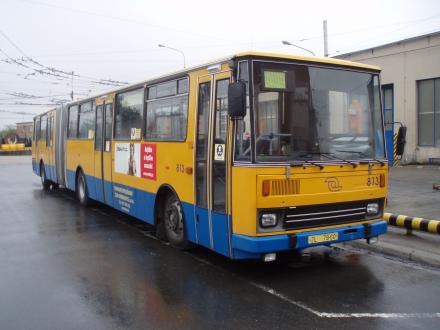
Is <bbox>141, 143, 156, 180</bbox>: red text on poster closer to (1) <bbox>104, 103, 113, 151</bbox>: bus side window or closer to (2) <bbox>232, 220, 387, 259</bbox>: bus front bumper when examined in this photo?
(1) <bbox>104, 103, 113, 151</bbox>: bus side window

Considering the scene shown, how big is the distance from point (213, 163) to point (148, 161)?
2.43 meters

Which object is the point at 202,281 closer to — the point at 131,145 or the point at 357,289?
the point at 357,289

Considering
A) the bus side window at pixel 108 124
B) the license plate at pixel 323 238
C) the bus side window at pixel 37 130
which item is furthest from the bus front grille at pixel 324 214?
the bus side window at pixel 37 130

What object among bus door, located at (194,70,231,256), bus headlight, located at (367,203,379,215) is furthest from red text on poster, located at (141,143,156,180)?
bus headlight, located at (367,203,379,215)

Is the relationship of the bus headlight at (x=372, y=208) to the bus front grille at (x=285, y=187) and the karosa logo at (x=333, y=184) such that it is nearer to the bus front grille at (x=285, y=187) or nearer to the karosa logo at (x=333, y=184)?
the karosa logo at (x=333, y=184)

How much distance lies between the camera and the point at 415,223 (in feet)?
26.6

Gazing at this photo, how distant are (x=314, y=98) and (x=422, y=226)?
132 inches

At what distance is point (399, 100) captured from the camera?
2475 cm

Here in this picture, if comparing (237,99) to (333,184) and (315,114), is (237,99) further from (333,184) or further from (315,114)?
(333,184)

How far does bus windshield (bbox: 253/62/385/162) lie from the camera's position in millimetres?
5871

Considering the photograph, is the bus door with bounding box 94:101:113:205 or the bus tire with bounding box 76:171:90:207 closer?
the bus door with bounding box 94:101:113:205

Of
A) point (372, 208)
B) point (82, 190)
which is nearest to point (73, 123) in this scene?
point (82, 190)

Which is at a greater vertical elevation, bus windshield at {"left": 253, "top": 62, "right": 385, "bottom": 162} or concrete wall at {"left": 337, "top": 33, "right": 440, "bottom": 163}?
concrete wall at {"left": 337, "top": 33, "right": 440, "bottom": 163}

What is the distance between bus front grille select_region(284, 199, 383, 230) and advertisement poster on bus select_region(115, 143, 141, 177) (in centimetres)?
388
